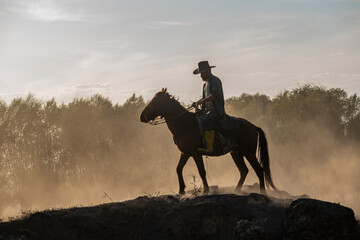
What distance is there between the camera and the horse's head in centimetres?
1363

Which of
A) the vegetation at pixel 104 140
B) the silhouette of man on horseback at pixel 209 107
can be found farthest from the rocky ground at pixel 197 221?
the vegetation at pixel 104 140

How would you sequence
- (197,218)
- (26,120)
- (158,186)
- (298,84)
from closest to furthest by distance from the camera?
(197,218)
(26,120)
(158,186)
(298,84)

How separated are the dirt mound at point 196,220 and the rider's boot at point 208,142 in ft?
7.14

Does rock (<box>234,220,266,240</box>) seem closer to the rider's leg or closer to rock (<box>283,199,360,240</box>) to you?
rock (<box>283,199,360,240</box>)

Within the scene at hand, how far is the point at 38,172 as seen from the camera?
40.6 metres

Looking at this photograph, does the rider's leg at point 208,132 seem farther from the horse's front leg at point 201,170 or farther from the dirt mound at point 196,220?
the dirt mound at point 196,220

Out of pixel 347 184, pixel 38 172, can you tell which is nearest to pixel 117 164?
pixel 38 172

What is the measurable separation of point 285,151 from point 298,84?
1049 centimetres

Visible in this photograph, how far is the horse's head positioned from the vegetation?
2876 cm

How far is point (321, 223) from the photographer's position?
9844mm

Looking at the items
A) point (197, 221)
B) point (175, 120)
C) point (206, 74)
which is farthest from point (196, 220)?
point (206, 74)

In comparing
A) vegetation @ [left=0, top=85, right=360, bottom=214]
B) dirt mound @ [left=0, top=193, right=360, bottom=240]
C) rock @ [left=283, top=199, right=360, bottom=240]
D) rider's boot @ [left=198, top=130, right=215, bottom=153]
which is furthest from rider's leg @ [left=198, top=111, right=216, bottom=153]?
vegetation @ [left=0, top=85, right=360, bottom=214]

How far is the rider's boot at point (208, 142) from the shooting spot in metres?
13.8

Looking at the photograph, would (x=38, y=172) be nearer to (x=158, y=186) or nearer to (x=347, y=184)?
(x=158, y=186)
